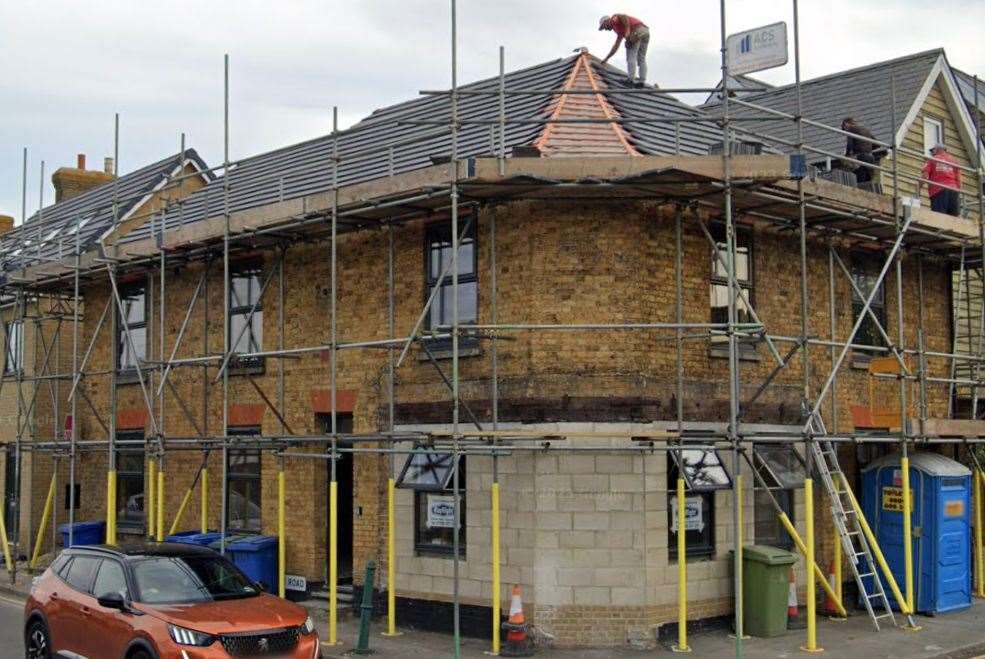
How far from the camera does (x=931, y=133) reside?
71.2ft

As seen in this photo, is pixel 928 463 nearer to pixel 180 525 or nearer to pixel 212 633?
pixel 212 633

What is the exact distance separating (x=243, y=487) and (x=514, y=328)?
6.74 meters

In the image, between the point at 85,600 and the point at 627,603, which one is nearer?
the point at 85,600

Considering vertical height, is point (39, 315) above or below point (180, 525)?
above

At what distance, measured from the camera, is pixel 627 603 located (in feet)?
44.5

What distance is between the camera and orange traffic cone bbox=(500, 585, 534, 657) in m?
13.2

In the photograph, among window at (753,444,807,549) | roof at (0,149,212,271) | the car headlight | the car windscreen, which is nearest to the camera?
the car headlight

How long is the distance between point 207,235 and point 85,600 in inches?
258

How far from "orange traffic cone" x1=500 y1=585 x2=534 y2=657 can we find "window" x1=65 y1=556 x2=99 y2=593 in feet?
14.8

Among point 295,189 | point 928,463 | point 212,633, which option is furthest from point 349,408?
point 928,463

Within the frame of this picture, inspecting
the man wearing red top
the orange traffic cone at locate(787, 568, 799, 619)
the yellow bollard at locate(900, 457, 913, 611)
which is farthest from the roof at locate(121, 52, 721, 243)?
the orange traffic cone at locate(787, 568, 799, 619)

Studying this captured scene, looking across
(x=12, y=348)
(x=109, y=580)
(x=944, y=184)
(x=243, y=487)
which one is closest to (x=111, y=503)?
(x=243, y=487)

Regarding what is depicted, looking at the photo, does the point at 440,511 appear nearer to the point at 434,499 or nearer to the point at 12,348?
the point at 434,499

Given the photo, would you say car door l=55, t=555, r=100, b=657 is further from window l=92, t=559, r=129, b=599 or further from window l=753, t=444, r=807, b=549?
window l=753, t=444, r=807, b=549
